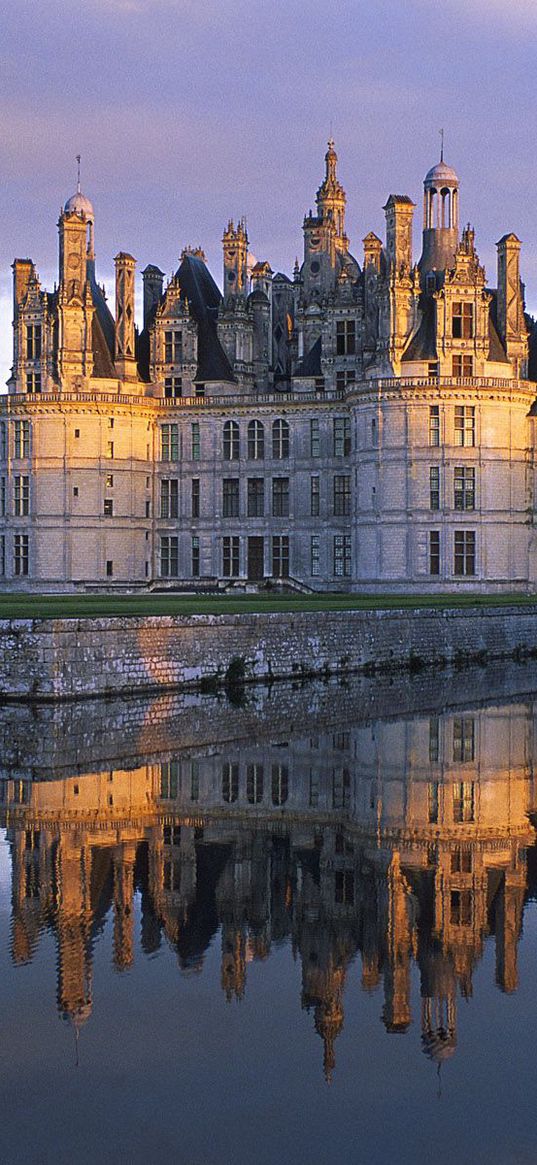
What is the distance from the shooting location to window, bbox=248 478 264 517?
7288cm

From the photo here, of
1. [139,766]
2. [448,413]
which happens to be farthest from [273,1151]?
[448,413]

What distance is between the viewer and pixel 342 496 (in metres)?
71.2

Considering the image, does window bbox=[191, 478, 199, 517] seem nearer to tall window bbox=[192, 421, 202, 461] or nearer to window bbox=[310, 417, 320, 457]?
tall window bbox=[192, 421, 202, 461]

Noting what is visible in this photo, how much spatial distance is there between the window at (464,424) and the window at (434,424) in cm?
76

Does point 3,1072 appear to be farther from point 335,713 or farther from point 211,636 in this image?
point 211,636

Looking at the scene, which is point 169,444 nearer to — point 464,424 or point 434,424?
point 434,424

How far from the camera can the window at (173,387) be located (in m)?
73.3

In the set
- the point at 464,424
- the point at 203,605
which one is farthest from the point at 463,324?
the point at 203,605

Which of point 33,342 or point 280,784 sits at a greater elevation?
point 33,342

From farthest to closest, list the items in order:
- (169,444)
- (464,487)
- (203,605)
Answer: (169,444) < (464,487) < (203,605)

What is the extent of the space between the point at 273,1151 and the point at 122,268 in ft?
212

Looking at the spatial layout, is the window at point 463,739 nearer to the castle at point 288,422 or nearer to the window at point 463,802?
the window at point 463,802

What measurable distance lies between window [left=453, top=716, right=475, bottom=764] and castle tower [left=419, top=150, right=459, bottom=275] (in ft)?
138

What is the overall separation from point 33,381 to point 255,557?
12.7 metres
